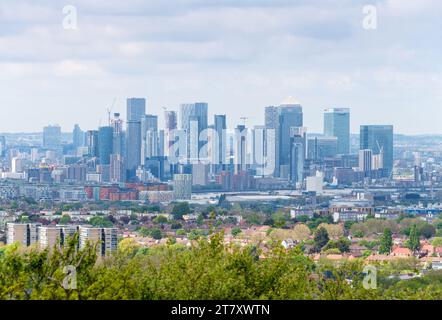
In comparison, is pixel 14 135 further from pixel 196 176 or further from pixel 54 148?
pixel 196 176

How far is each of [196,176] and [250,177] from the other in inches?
72.1

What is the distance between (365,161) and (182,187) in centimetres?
786

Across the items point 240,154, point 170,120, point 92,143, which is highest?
point 170,120

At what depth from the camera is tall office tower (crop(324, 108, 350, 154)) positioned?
39.3 metres

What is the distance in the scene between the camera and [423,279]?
13.6 metres

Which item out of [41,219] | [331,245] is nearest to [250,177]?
[41,219]

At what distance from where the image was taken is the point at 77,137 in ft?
132

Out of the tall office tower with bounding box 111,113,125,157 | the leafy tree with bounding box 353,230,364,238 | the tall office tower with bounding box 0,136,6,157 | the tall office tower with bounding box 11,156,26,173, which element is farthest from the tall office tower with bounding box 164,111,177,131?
the leafy tree with bounding box 353,230,364,238

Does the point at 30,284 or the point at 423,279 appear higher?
the point at 30,284

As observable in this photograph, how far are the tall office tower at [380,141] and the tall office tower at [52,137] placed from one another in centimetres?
1038

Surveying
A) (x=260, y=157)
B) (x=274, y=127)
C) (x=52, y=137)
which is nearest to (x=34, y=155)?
(x=52, y=137)

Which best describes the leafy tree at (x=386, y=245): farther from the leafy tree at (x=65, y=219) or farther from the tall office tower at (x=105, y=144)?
the tall office tower at (x=105, y=144)

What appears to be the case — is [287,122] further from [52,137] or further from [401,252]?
[401,252]

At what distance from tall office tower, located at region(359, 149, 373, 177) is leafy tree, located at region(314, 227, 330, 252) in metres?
20.0
